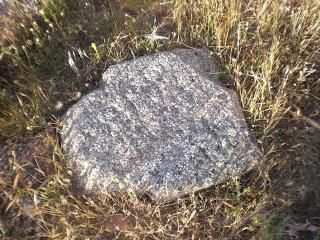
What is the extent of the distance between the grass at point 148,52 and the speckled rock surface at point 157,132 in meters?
0.11

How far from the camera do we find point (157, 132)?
280cm

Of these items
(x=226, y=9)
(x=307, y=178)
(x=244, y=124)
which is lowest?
(x=307, y=178)

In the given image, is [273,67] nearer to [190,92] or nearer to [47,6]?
[190,92]

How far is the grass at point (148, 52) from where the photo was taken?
2.62m

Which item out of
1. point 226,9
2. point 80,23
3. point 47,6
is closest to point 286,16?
point 226,9

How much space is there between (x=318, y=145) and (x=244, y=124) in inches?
22.5

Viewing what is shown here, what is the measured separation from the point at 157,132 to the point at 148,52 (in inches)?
31.0

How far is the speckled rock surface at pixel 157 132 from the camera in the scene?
2664 millimetres

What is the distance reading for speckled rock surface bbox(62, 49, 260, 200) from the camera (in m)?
2.66

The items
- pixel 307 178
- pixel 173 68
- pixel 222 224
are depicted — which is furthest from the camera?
pixel 173 68

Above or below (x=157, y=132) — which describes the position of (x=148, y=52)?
above

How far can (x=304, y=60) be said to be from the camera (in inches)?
124

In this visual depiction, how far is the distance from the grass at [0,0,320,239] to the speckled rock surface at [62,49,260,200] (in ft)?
0.35

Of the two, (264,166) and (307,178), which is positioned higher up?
(264,166)
